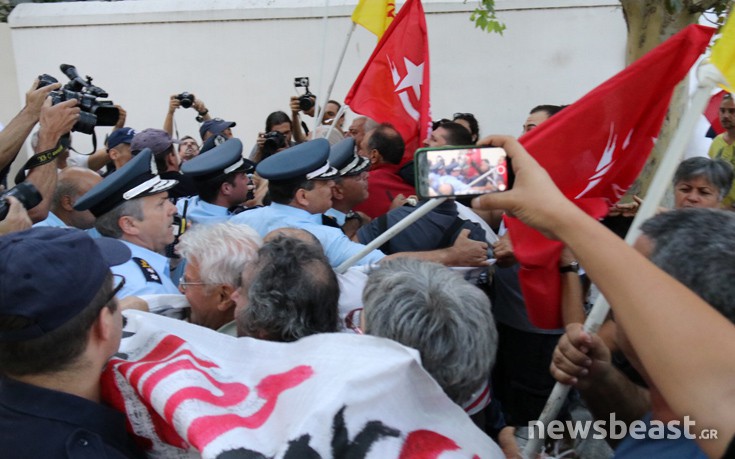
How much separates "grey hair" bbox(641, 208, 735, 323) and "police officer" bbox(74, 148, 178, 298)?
6.97ft

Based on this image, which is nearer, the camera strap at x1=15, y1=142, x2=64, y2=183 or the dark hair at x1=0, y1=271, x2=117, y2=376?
the dark hair at x1=0, y1=271, x2=117, y2=376

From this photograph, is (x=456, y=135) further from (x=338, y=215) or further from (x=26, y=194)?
(x=26, y=194)

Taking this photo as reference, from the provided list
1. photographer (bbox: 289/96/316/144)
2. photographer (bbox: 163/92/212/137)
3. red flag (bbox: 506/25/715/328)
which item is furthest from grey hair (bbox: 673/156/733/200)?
photographer (bbox: 163/92/212/137)

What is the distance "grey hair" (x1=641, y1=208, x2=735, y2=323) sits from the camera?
3.74ft

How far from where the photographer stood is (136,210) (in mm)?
3033

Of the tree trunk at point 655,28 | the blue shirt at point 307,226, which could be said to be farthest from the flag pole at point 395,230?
the tree trunk at point 655,28

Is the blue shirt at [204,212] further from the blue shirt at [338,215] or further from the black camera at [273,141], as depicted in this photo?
the black camera at [273,141]

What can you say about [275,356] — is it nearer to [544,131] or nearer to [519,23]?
[544,131]

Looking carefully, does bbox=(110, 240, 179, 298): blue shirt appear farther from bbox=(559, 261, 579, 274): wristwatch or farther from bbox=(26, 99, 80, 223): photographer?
bbox=(559, 261, 579, 274): wristwatch

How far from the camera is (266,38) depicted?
8.52 meters

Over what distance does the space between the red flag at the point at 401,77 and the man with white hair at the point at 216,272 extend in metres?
1.92

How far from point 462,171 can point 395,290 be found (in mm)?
339

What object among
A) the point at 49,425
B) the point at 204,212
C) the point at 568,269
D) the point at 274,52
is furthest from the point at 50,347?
the point at 274,52

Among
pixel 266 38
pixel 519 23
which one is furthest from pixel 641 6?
pixel 266 38
